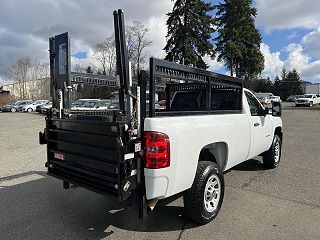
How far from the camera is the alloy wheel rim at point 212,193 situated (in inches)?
172

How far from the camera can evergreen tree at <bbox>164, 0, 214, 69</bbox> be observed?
4125 centimetres

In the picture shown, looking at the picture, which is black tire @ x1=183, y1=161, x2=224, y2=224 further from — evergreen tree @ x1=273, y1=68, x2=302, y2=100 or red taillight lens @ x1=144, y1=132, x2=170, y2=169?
evergreen tree @ x1=273, y1=68, x2=302, y2=100

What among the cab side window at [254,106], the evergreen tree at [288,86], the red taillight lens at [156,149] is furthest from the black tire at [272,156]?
the evergreen tree at [288,86]

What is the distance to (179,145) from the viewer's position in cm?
376

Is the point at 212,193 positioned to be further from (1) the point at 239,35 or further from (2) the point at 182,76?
(1) the point at 239,35

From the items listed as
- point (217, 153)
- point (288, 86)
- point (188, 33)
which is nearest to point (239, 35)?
point (188, 33)

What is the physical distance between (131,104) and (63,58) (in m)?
1.75

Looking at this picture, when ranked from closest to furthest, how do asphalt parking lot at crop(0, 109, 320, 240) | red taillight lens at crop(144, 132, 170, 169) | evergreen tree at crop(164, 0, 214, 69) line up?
1. red taillight lens at crop(144, 132, 170, 169)
2. asphalt parking lot at crop(0, 109, 320, 240)
3. evergreen tree at crop(164, 0, 214, 69)

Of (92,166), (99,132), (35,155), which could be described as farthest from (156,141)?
(35,155)

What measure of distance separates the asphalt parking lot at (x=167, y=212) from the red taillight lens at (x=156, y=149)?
86cm

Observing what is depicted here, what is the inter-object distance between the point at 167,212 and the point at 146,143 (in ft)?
5.33

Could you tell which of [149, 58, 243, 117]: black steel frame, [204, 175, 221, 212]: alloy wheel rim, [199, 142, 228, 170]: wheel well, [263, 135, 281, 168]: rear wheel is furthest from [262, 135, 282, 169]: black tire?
[204, 175, 221, 212]: alloy wheel rim

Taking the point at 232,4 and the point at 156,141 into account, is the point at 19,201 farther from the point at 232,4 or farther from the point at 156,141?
the point at 232,4

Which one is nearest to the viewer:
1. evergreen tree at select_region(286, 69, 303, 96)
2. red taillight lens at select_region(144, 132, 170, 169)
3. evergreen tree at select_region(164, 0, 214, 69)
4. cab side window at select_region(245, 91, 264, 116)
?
red taillight lens at select_region(144, 132, 170, 169)
